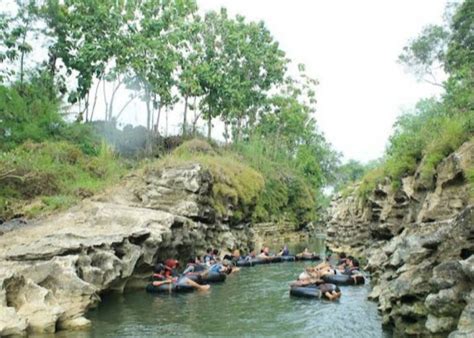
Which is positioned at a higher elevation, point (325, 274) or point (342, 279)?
point (325, 274)

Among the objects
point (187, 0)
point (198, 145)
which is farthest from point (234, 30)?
point (198, 145)

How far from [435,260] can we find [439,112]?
46.8 ft

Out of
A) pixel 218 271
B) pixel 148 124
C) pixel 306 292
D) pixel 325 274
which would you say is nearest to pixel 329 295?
pixel 306 292

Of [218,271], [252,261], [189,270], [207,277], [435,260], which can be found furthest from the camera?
[252,261]

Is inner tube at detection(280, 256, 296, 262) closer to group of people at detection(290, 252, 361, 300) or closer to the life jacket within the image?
group of people at detection(290, 252, 361, 300)

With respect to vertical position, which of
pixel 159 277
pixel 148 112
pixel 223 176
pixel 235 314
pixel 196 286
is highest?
pixel 148 112

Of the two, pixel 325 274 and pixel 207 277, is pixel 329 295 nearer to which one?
pixel 325 274

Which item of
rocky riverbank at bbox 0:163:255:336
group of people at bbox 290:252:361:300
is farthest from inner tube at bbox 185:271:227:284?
group of people at bbox 290:252:361:300

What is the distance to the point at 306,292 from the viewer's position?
610 inches

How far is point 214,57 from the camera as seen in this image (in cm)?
3400

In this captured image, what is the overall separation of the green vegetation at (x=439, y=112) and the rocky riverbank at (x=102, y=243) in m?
7.49

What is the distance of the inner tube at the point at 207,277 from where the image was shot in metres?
17.4

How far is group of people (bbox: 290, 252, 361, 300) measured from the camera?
1527cm

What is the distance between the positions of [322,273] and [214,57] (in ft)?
64.2
